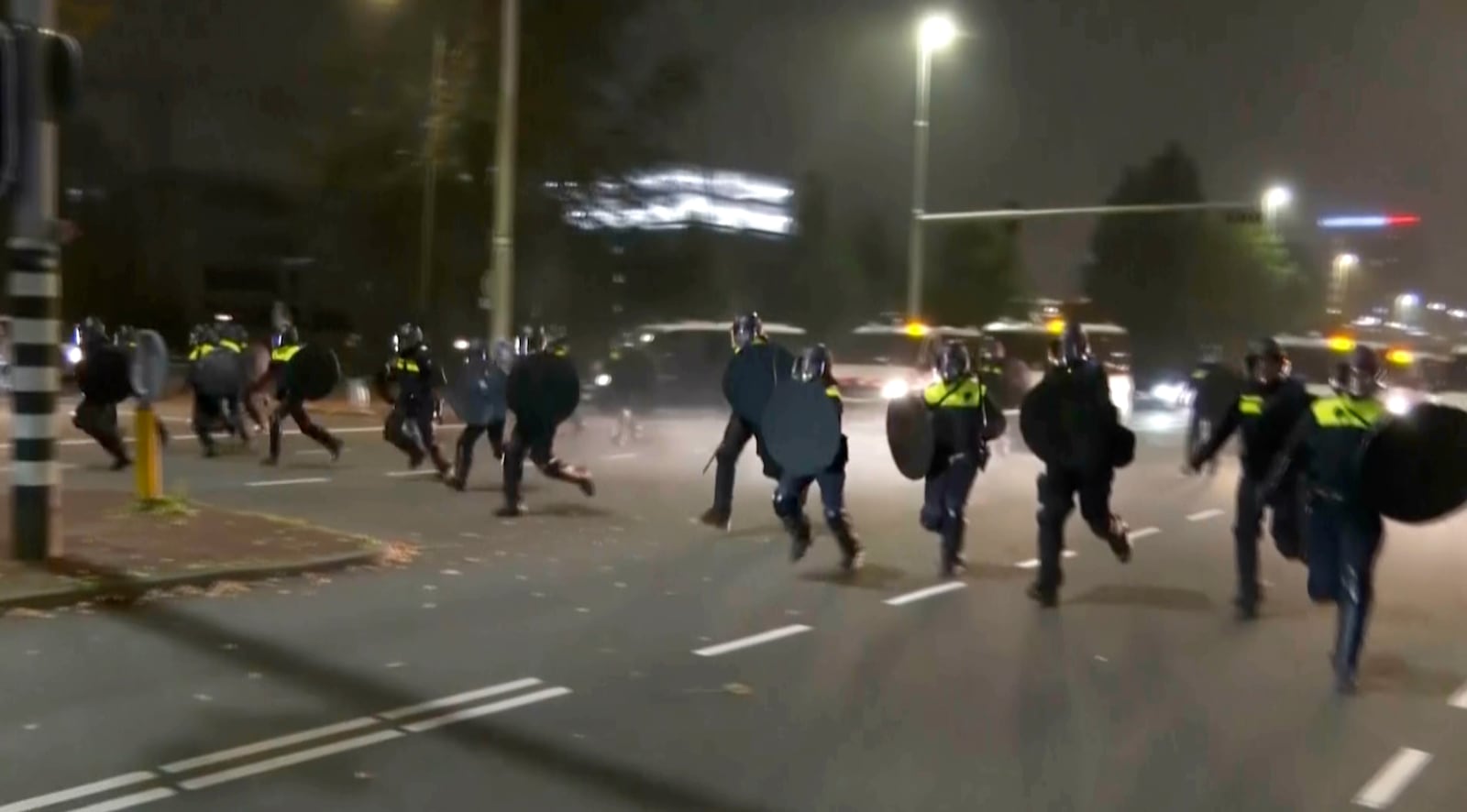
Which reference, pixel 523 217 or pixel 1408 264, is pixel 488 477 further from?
pixel 1408 264

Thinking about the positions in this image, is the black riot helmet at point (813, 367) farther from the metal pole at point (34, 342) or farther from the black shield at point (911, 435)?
the metal pole at point (34, 342)

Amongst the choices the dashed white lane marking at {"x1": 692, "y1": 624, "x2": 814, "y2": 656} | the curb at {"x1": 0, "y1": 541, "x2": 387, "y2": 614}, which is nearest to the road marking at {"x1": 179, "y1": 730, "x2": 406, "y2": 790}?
the dashed white lane marking at {"x1": 692, "y1": 624, "x2": 814, "y2": 656}

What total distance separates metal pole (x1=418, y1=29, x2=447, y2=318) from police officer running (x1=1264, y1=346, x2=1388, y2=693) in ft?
89.8

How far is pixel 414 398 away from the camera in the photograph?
16891 millimetres

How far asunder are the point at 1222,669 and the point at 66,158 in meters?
53.4

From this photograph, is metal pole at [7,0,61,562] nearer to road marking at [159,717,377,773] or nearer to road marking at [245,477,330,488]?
road marking at [159,717,377,773]

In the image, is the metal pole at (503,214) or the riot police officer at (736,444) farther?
the metal pole at (503,214)

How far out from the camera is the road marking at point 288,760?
605cm

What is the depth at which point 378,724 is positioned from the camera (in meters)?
6.97

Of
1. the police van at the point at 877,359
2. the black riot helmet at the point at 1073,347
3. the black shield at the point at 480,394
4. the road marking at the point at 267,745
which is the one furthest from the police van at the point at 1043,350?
the road marking at the point at 267,745

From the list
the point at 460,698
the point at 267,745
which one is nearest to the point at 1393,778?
the point at 460,698

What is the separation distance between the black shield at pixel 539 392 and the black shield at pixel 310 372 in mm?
4351

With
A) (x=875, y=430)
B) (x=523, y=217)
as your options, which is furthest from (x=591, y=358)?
(x=875, y=430)

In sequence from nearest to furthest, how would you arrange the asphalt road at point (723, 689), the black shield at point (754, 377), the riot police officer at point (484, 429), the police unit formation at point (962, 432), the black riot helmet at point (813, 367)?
the asphalt road at point (723, 689)
the police unit formation at point (962, 432)
the black riot helmet at point (813, 367)
the black shield at point (754, 377)
the riot police officer at point (484, 429)
